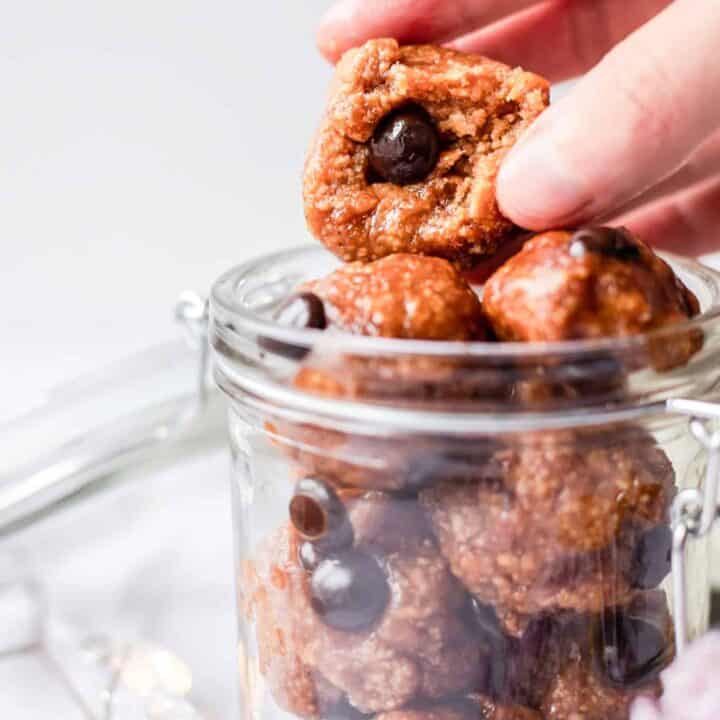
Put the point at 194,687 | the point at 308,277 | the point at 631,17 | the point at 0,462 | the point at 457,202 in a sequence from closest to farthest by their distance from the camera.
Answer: the point at 457,202
the point at 308,277
the point at 194,687
the point at 631,17
the point at 0,462

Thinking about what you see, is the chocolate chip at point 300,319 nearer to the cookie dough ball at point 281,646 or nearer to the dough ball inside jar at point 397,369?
A: the dough ball inside jar at point 397,369

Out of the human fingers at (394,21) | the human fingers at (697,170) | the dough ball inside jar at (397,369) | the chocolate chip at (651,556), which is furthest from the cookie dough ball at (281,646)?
the human fingers at (697,170)

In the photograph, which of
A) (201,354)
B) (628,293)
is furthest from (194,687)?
(628,293)

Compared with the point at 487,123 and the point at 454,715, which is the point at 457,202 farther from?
the point at 454,715

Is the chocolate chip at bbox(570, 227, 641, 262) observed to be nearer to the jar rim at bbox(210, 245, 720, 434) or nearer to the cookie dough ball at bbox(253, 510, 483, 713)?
the jar rim at bbox(210, 245, 720, 434)

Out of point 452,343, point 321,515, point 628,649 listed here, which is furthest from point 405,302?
point 628,649

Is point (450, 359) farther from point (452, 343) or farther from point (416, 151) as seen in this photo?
point (416, 151)

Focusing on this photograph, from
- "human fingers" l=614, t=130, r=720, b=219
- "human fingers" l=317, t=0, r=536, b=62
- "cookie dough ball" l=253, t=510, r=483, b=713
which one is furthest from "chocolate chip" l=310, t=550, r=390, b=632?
"human fingers" l=614, t=130, r=720, b=219
